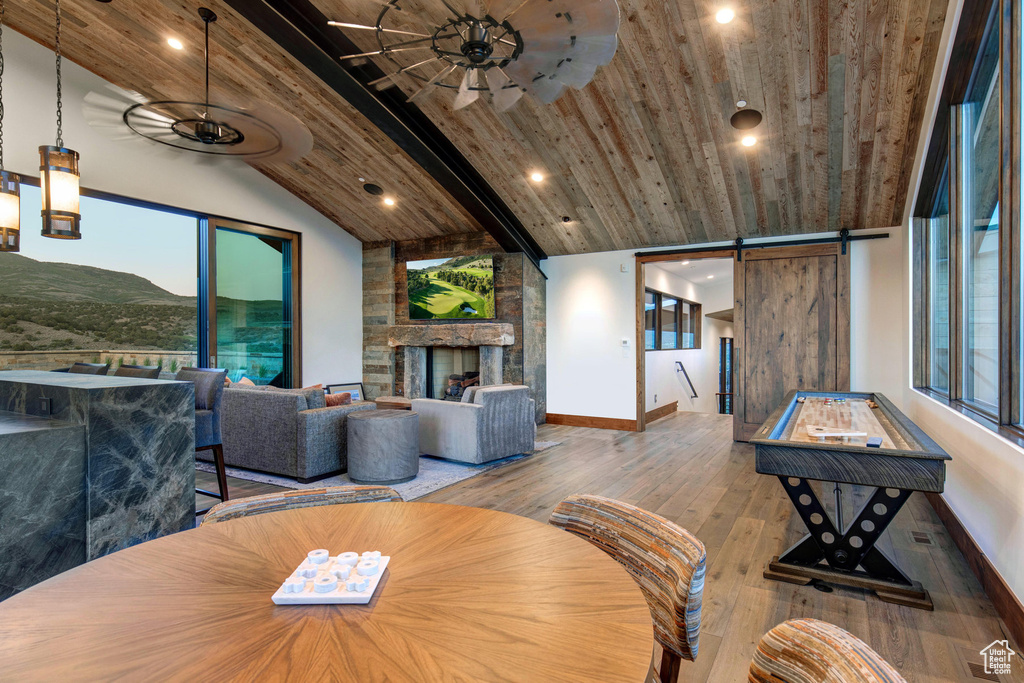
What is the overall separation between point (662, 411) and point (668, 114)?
16.3 feet

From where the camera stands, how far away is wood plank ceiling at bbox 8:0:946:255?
3.66m

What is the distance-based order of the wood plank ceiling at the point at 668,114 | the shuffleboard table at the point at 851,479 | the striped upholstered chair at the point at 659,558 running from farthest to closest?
the wood plank ceiling at the point at 668,114, the shuffleboard table at the point at 851,479, the striped upholstered chair at the point at 659,558

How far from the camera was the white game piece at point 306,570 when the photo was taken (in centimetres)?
91

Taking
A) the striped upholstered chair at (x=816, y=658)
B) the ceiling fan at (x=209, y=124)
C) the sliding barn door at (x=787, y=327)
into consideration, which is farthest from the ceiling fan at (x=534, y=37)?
the sliding barn door at (x=787, y=327)

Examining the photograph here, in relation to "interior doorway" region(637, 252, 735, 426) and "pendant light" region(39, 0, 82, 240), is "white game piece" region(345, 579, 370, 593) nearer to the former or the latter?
"pendant light" region(39, 0, 82, 240)

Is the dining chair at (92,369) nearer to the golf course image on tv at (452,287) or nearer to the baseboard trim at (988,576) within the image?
the golf course image on tv at (452,287)

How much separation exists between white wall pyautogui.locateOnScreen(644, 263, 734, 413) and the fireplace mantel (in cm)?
211

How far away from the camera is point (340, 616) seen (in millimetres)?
821

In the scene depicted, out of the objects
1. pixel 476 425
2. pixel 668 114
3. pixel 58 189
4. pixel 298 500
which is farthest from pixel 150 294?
pixel 668 114

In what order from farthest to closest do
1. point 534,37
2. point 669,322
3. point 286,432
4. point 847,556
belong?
point 669,322, point 286,432, point 847,556, point 534,37

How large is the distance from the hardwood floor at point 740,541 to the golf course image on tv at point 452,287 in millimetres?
2396

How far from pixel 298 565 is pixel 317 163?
611cm

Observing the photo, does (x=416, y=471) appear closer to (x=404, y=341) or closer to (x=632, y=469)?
(x=632, y=469)

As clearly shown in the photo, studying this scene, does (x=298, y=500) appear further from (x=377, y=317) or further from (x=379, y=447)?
(x=377, y=317)
